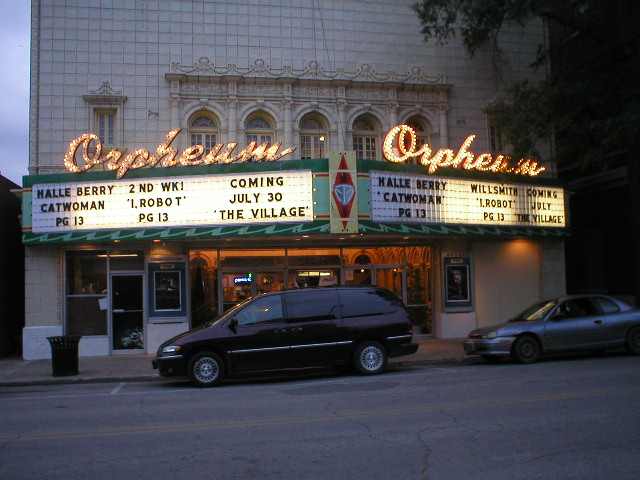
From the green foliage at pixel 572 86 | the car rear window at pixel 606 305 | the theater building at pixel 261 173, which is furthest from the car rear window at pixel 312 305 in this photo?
the green foliage at pixel 572 86

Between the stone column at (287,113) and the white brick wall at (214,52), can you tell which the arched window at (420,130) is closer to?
the white brick wall at (214,52)

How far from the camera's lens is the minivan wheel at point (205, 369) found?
12.5 meters

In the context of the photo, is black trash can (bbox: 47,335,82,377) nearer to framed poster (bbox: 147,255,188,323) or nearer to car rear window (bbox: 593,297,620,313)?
framed poster (bbox: 147,255,188,323)

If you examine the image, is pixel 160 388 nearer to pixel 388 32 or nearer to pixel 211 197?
pixel 211 197

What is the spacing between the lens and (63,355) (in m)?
14.4

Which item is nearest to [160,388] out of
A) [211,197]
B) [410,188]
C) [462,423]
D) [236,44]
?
[211,197]

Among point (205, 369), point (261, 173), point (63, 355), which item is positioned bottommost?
point (205, 369)

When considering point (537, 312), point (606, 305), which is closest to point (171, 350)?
point (537, 312)

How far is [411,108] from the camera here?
20.1 meters

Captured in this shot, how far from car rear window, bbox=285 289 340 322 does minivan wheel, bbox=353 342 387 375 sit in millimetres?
903

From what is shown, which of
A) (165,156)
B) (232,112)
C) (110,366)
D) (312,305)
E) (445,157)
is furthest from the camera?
(232,112)

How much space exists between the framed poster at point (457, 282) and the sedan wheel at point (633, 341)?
567cm

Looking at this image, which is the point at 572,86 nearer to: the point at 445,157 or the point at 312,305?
the point at 445,157

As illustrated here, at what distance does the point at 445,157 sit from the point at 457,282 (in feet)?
14.1
